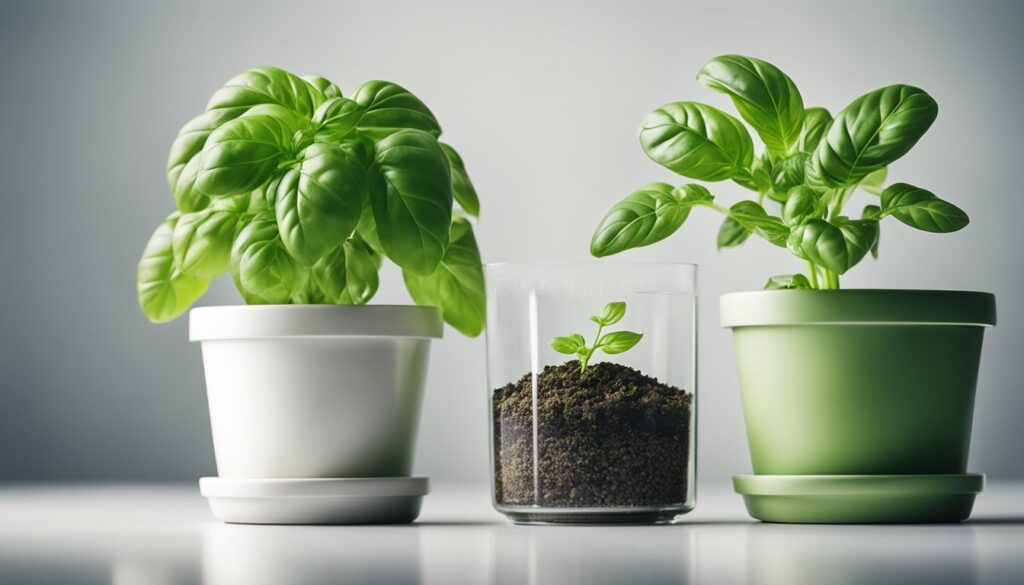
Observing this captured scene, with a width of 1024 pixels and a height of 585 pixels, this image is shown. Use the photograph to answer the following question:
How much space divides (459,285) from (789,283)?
1.09 feet

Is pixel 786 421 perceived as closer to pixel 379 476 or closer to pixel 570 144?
pixel 379 476

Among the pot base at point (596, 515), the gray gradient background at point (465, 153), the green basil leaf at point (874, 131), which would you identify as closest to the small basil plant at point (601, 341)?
the pot base at point (596, 515)

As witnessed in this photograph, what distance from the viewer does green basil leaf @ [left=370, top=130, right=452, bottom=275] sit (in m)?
1.08

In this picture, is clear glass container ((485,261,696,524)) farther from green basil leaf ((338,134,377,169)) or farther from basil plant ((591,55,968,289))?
green basil leaf ((338,134,377,169))

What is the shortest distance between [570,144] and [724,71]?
1.02 meters

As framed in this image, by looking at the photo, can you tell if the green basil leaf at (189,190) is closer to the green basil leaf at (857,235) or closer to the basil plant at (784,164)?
the basil plant at (784,164)

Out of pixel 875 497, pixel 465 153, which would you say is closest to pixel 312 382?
pixel 875 497

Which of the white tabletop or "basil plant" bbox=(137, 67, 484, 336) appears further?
"basil plant" bbox=(137, 67, 484, 336)

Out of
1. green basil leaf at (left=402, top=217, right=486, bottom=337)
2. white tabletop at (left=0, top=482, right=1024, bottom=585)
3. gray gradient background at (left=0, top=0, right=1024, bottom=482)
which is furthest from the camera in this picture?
gray gradient background at (left=0, top=0, right=1024, bottom=482)

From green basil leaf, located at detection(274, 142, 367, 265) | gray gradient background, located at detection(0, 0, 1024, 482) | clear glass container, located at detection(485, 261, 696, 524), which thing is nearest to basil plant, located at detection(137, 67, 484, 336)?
green basil leaf, located at detection(274, 142, 367, 265)

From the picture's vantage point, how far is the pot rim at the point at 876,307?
109cm

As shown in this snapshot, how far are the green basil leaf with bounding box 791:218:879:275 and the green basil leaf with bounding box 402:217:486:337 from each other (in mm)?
338

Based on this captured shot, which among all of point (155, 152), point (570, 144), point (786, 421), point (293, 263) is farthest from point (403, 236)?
point (155, 152)

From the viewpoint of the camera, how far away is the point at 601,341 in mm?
1104
